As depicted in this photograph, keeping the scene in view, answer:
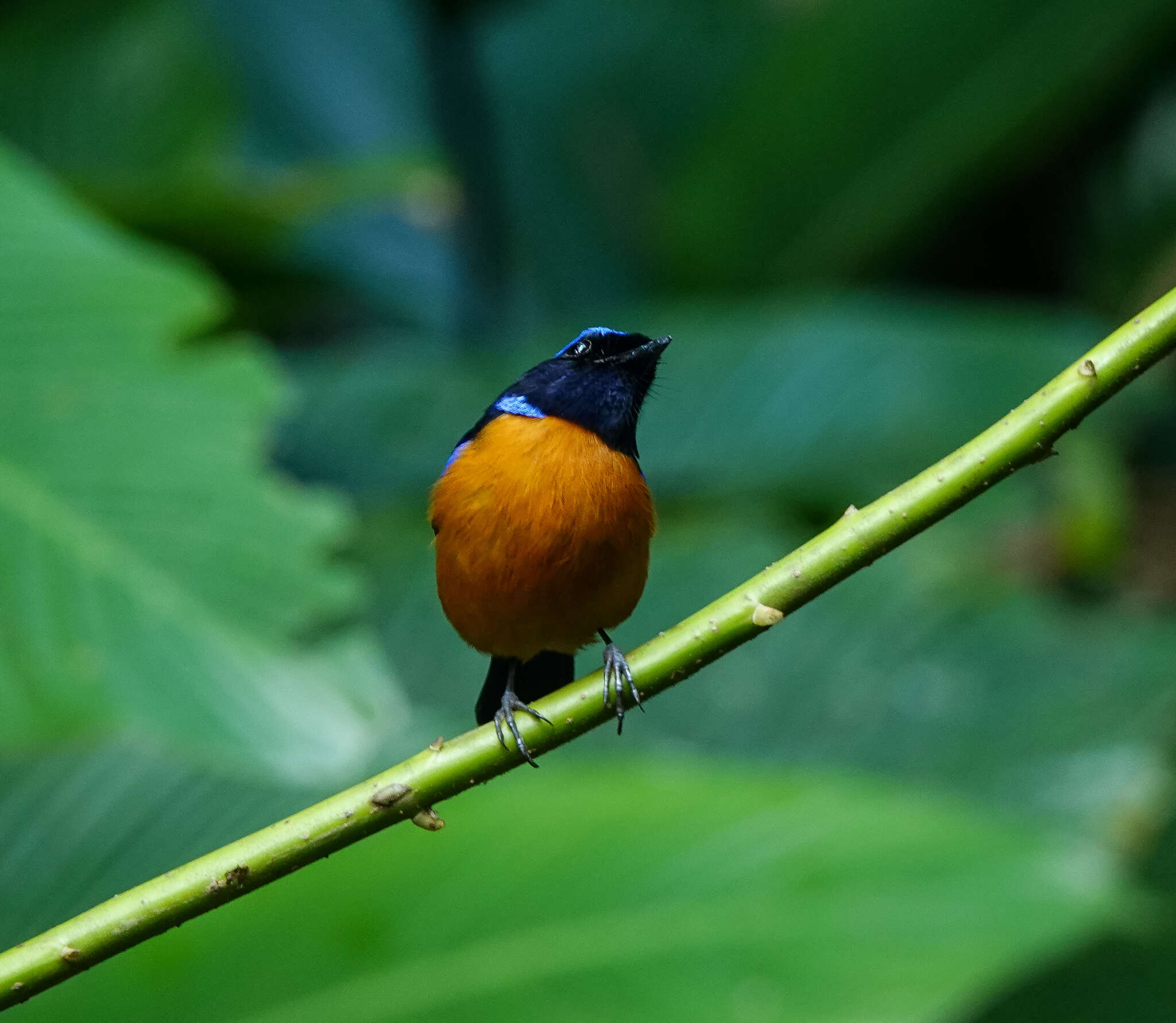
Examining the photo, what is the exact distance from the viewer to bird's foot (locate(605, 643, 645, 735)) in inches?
44.8

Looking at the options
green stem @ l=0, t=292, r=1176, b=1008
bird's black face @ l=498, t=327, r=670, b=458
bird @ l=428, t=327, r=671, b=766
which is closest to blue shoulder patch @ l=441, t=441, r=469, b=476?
bird @ l=428, t=327, r=671, b=766

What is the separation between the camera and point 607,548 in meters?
1.34

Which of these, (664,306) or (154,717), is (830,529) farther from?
(664,306)

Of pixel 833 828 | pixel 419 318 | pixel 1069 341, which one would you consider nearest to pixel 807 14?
pixel 1069 341

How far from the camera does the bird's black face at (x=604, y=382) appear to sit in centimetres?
125

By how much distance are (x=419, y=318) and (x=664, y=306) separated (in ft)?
5.67

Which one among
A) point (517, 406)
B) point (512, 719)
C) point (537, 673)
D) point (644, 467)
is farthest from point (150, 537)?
point (644, 467)

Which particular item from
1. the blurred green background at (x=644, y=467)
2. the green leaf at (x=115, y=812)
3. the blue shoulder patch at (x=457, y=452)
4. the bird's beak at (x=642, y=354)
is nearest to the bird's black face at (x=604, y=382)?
the bird's beak at (x=642, y=354)

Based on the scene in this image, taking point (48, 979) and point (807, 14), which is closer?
point (48, 979)

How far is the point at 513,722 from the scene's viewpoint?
1.26 metres

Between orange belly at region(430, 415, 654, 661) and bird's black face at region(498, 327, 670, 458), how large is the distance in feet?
0.08

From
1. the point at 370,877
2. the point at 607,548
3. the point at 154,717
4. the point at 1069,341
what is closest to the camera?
the point at 607,548

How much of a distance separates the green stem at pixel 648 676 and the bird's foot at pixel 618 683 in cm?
1

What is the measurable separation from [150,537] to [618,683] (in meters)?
1.23
